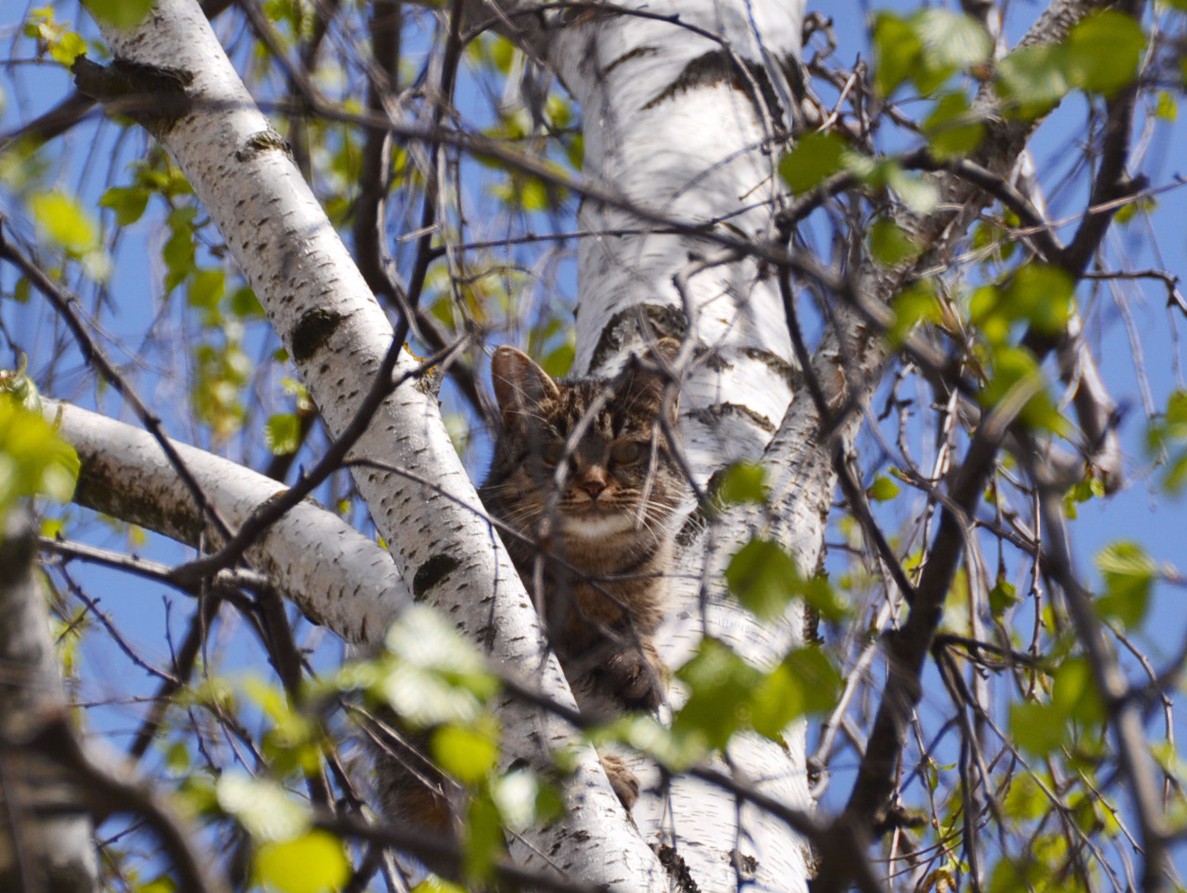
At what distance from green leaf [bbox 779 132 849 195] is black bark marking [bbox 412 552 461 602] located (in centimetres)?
95

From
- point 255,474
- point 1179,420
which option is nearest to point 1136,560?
point 1179,420

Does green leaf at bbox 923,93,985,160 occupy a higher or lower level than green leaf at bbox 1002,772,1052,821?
higher

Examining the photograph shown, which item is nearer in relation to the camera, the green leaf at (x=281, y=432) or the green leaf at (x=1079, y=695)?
the green leaf at (x=1079, y=695)

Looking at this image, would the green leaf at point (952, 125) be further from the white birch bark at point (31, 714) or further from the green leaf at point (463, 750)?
the white birch bark at point (31, 714)

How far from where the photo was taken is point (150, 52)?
98.7 inches

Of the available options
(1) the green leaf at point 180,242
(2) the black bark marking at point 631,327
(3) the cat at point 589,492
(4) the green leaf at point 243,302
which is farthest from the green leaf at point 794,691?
(4) the green leaf at point 243,302

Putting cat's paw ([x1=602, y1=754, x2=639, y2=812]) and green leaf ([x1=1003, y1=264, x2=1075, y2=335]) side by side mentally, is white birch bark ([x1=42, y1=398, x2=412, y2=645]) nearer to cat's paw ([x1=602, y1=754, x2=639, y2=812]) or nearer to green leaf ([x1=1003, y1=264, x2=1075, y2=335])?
cat's paw ([x1=602, y1=754, x2=639, y2=812])

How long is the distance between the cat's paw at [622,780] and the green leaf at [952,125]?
1395 millimetres

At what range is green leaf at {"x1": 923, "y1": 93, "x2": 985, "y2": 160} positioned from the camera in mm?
1272

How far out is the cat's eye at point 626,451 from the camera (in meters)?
3.93

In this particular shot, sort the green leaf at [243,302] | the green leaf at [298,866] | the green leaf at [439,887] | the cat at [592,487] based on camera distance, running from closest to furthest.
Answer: the green leaf at [298,866], the green leaf at [439,887], the cat at [592,487], the green leaf at [243,302]

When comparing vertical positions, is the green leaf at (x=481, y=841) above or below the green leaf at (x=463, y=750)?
below

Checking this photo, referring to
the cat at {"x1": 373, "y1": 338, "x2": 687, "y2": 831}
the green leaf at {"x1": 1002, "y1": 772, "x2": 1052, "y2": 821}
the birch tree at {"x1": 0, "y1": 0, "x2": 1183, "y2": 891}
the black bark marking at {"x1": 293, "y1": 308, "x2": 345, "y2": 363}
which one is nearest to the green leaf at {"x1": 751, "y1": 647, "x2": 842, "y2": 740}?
the birch tree at {"x1": 0, "y1": 0, "x2": 1183, "y2": 891}

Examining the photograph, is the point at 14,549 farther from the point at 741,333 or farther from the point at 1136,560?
the point at 741,333
